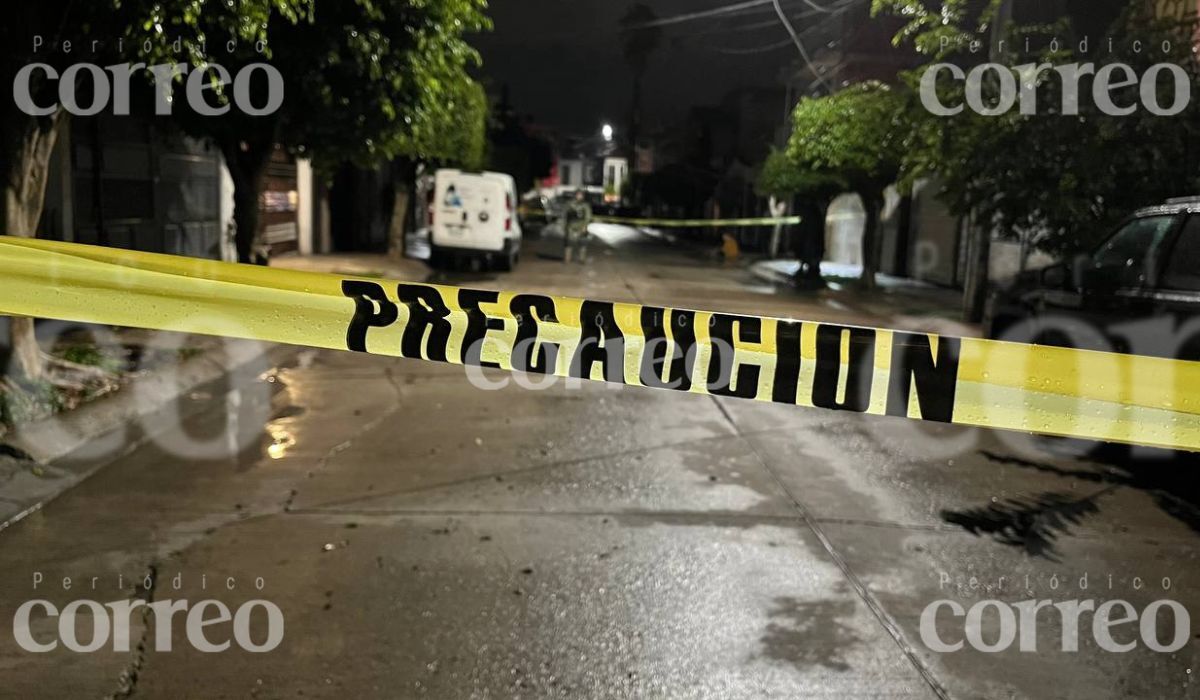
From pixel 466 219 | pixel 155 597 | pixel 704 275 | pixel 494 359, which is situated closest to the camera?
pixel 494 359

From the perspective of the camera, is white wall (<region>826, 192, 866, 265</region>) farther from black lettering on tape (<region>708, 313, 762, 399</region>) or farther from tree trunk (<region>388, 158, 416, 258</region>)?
black lettering on tape (<region>708, 313, 762, 399</region>)

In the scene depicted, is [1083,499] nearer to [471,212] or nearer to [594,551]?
[594,551]

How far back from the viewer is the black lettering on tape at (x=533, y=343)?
3.58m

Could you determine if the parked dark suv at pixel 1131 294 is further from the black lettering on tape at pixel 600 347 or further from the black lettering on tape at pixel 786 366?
the black lettering on tape at pixel 600 347

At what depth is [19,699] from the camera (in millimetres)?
3281

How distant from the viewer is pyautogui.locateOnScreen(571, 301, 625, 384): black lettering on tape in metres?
3.54

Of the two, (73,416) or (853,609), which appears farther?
(73,416)

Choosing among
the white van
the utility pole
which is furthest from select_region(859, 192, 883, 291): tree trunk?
the white van

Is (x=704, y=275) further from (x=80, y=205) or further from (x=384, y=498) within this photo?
(x=384, y=498)

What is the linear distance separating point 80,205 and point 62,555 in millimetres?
8804

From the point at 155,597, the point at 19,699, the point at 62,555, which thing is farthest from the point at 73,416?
the point at 19,699

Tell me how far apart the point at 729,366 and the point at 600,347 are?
46 centimetres

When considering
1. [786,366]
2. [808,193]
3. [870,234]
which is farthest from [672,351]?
[808,193]

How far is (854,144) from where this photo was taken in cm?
1991
